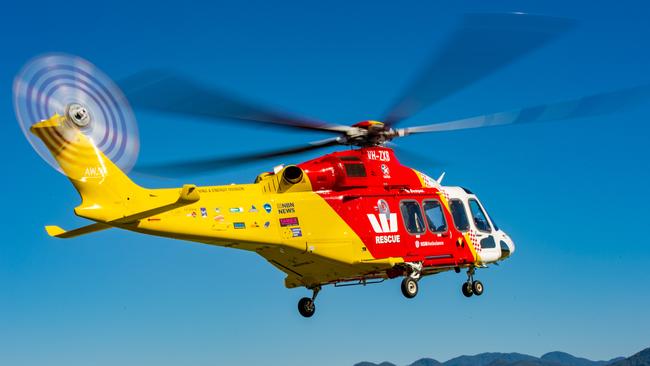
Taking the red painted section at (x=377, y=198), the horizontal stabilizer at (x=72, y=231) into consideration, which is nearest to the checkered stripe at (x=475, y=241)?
the red painted section at (x=377, y=198)

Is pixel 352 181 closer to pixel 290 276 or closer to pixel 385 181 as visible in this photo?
pixel 385 181

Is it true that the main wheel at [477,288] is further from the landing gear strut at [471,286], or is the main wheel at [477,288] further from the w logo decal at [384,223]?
the w logo decal at [384,223]

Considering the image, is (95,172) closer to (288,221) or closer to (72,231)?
(72,231)

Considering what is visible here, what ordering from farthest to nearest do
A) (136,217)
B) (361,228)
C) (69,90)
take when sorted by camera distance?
1. (361,228)
2. (136,217)
3. (69,90)

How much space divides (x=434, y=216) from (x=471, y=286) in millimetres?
3709

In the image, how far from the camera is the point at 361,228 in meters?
32.1

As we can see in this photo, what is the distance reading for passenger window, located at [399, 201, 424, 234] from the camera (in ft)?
110

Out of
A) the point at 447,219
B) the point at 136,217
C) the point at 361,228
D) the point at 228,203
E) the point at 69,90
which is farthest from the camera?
the point at 447,219

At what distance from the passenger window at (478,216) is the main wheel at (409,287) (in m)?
5.28

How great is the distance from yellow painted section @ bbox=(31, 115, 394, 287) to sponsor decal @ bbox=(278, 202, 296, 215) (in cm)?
4

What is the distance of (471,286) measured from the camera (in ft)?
118

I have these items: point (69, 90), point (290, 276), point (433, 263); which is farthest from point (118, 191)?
point (433, 263)

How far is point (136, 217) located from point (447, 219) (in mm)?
14104

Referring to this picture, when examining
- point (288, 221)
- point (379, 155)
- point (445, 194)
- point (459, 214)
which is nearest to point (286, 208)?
point (288, 221)
